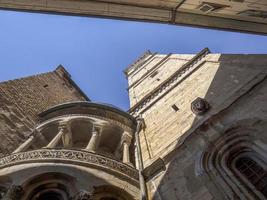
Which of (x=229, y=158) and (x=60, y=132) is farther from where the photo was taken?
(x=60, y=132)

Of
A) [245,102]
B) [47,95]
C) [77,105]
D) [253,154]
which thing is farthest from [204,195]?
[47,95]

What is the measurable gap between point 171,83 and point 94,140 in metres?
5.53

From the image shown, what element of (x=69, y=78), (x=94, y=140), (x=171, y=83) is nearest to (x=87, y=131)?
(x=94, y=140)

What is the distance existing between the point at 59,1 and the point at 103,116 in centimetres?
696

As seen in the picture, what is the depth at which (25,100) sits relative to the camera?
1825 cm

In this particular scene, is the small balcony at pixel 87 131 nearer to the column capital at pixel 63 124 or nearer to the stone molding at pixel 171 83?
the column capital at pixel 63 124

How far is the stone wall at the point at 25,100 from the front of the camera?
13.8 m

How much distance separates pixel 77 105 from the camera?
44.4ft

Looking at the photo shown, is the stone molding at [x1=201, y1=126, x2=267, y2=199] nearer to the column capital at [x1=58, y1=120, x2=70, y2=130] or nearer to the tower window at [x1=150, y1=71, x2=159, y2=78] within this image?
the column capital at [x1=58, y1=120, x2=70, y2=130]

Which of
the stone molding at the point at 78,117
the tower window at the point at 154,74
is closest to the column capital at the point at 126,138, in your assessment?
the stone molding at the point at 78,117

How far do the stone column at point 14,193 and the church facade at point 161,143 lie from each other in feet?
0.08

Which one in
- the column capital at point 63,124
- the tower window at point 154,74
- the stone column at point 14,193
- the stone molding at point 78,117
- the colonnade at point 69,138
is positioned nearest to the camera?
the stone column at point 14,193

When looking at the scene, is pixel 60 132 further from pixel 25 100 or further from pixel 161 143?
pixel 25 100

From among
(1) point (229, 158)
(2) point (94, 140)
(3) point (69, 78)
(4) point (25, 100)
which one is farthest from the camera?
(3) point (69, 78)
